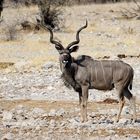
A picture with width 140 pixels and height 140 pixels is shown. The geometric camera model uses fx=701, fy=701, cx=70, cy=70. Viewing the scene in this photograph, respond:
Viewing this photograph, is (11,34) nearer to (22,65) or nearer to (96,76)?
(22,65)

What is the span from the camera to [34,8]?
168ft

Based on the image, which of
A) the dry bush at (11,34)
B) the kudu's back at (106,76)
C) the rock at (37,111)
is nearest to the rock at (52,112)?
the rock at (37,111)

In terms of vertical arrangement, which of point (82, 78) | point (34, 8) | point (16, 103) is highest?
point (82, 78)

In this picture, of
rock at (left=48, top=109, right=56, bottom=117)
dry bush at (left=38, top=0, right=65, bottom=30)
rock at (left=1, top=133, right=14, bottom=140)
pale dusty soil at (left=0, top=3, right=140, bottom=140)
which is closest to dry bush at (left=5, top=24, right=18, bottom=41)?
pale dusty soil at (left=0, top=3, right=140, bottom=140)

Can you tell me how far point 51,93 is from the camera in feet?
61.9

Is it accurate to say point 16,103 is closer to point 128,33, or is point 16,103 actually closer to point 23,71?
point 23,71

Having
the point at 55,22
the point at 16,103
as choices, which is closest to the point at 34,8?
the point at 55,22

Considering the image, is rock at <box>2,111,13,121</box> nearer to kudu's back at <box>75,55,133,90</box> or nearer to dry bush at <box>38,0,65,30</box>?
kudu's back at <box>75,55,133,90</box>

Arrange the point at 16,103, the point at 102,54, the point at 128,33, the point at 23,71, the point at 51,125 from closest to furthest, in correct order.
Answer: the point at 51,125, the point at 16,103, the point at 23,71, the point at 102,54, the point at 128,33

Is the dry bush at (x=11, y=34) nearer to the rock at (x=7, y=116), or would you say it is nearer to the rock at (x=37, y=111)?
the rock at (x=37, y=111)

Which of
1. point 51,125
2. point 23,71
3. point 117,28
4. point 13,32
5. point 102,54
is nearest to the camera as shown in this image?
point 51,125

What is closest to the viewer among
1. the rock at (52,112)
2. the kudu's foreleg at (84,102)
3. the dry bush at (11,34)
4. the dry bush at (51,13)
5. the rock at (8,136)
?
the rock at (8,136)

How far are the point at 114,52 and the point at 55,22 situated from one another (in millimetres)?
11231

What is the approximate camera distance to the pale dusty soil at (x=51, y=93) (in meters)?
12.8
